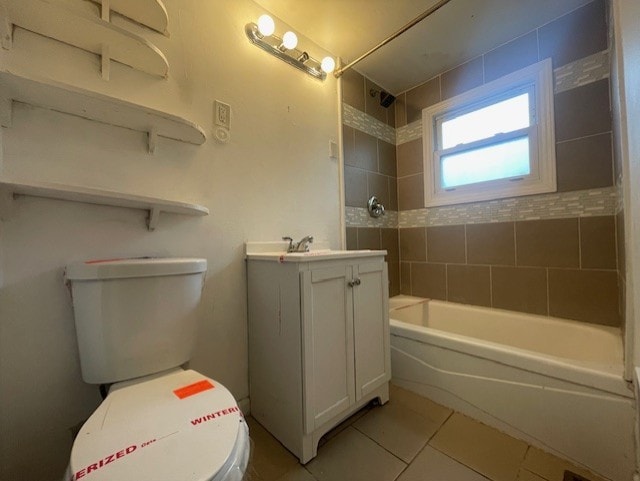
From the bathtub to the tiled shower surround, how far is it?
158 millimetres

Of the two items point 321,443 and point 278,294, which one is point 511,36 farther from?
point 321,443

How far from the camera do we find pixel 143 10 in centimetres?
102

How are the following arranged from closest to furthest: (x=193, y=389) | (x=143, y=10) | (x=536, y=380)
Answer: (x=193, y=389)
(x=143, y=10)
(x=536, y=380)

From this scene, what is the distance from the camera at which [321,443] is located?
1.16 m

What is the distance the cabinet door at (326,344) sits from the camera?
1054 millimetres

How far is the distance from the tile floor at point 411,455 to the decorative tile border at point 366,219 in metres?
1.23

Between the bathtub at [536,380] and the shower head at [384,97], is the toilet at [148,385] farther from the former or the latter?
the shower head at [384,97]

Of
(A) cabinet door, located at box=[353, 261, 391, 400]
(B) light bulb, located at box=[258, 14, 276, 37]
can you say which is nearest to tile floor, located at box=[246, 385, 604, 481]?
(A) cabinet door, located at box=[353, 261, 391, 400]

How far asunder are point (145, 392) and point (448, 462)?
3.86 ft

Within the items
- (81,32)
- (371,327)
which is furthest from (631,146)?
(81,32)

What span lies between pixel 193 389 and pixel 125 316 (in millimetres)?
325

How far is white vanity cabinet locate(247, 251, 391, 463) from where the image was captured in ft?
3.47

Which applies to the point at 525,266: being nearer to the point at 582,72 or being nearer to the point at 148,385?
the point at 582,72

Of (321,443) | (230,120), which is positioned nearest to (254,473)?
(321,443)
